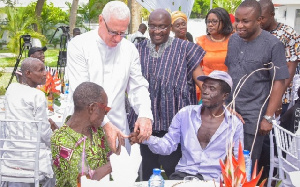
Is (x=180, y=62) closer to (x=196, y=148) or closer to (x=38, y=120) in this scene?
(x=196, y=148)

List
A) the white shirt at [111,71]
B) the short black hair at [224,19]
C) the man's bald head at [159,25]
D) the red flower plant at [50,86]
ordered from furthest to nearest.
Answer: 1. the red flower plant at [50,86]
2. the short black hair at [224,19]
3. the man's bald head at [159,25]
4. the white shirt at [111,71]

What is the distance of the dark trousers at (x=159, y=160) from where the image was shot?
11.3 ft

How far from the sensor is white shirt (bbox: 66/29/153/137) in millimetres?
2826

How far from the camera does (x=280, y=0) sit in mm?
28297

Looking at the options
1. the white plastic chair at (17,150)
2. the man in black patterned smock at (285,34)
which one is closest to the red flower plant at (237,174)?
the white plastic chair at (17,150)

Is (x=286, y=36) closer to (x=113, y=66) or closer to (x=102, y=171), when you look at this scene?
(x=113, y=66)

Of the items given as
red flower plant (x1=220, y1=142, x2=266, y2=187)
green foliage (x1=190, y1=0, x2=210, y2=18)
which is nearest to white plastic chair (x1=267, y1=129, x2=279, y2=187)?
red flower plant (x1=220, y1=142, x2=266, y2=187)

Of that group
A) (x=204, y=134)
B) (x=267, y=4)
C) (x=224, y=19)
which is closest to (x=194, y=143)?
(x=204, y=134)

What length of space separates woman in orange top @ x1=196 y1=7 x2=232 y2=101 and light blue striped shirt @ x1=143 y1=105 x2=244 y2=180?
0.80 metres

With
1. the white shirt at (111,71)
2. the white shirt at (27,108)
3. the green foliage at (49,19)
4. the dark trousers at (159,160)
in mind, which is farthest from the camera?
the green foliage at (49,19)

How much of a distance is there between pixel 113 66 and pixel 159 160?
3.11ft

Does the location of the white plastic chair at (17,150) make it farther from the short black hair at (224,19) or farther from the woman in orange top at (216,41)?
the short black hair at (224,19)

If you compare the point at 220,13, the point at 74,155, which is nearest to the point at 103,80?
the point at 74,155

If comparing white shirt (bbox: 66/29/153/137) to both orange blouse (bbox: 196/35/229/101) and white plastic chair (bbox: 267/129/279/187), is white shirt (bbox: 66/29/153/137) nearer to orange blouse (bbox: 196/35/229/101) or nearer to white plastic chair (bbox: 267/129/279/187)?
orange blouse (bbox: 196/35/229/101)
